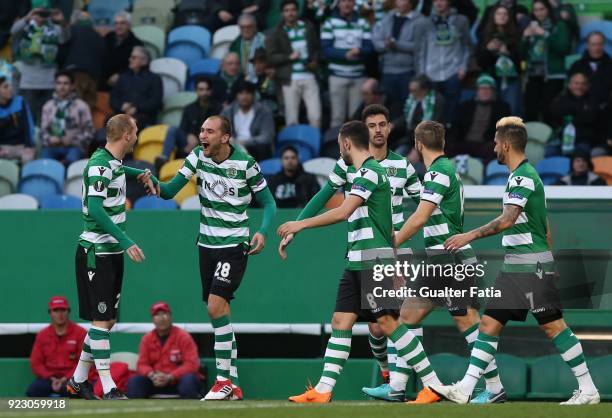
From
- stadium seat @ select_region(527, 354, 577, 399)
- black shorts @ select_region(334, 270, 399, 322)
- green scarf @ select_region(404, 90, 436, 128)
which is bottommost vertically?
stadium seat @ select_region(527, 354, 577, 399)

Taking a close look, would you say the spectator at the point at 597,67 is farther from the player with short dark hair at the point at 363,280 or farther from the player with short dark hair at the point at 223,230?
the player with short dark hair at the point at 363,280

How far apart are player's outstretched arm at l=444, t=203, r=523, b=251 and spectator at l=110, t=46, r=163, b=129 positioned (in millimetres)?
9230

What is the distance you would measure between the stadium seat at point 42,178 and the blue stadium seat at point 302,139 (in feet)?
9.15

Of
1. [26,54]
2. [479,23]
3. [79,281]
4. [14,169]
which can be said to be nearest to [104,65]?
[26,54]

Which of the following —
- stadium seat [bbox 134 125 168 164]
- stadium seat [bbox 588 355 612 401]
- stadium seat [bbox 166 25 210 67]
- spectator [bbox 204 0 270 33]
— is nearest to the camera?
stadium seat [bbox 588 355 612 401]

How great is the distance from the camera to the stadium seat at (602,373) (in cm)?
1504

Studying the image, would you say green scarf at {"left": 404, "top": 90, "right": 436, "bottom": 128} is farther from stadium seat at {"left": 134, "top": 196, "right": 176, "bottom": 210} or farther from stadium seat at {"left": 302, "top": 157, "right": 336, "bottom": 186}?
stadium seat at {"left": 134, "top": 196, "right": 176, "bottom": 210}

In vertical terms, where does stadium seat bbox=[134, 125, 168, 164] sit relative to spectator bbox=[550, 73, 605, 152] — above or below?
below

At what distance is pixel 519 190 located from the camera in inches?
442

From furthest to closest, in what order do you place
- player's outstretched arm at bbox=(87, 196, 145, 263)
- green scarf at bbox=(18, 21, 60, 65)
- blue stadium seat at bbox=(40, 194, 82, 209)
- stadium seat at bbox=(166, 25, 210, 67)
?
stadium seat at bbox=(166, 25, 210, 67) < green scarf at bbox=(18, 21, 60, 65) < blue stadium seat at bbox=(40, 194, 82, 209) < player's outstretched arm at bbox=(87, 196, 145, 263)

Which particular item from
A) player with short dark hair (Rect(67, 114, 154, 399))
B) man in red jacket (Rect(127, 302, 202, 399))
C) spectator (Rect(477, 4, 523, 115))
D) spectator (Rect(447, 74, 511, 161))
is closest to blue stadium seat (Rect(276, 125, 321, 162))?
spectator (Rect(447, 74, 511, 161))

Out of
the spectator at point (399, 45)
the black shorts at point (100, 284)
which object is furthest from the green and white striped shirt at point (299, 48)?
the black shorts at point (100, 284)

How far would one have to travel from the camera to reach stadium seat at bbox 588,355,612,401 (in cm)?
1504

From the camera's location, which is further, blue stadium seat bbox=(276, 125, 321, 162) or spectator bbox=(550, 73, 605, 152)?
blue stadium seat bbox=(276, 125, 321, 162)
